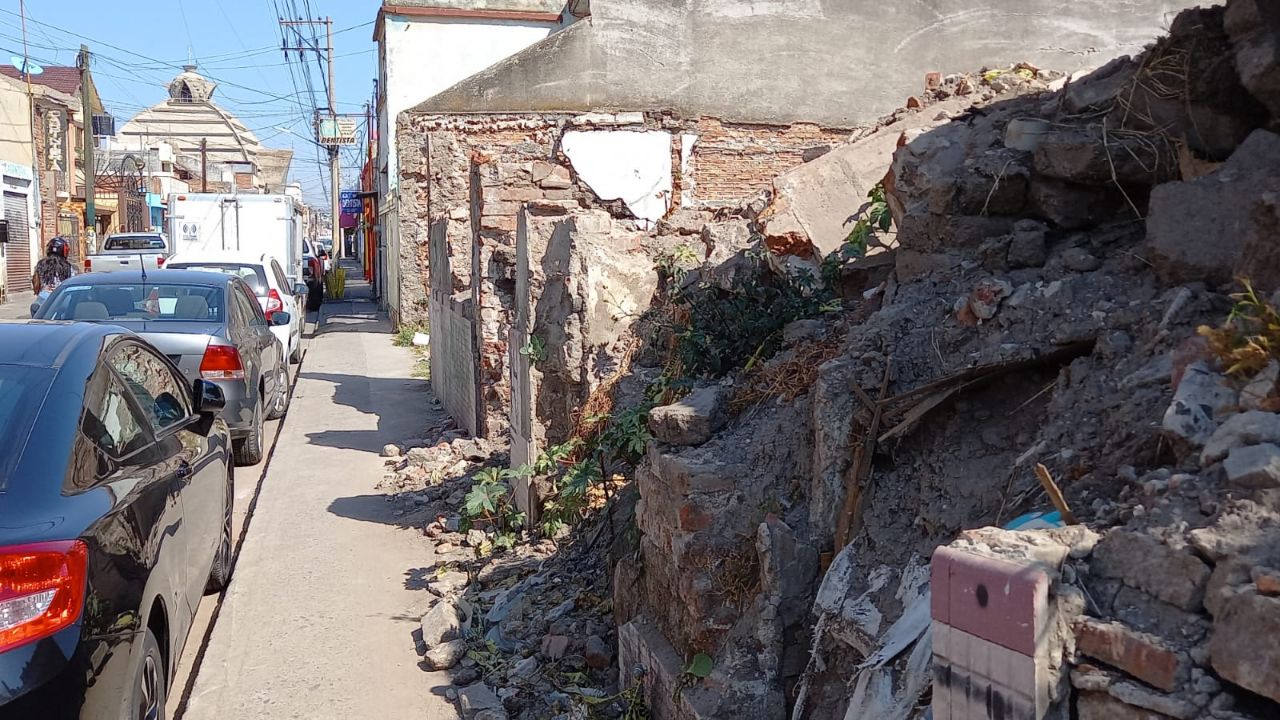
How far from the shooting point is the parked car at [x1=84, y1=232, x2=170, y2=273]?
73.6 feet

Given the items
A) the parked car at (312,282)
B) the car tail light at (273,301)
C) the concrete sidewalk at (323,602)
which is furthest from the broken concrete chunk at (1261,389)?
the parked car at (312,282)

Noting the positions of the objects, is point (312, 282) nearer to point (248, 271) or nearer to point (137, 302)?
point (248, 271)

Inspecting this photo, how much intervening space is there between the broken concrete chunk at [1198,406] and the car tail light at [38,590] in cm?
298

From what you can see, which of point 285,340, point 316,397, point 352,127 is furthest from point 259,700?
point 352,127

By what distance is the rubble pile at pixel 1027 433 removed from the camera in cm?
231

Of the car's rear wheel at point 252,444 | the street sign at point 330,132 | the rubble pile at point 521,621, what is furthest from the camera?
the street sign at point 330,132

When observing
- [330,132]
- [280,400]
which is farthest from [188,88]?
[280,400]

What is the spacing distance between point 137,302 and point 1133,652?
878cm

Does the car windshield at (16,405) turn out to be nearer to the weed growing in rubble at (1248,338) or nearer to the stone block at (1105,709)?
the stone block at (1105,709)

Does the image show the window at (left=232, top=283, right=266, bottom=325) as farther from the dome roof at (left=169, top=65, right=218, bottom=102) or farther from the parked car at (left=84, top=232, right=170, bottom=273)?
the dome roof at (left=169, top=65, right=218, bottom=102)

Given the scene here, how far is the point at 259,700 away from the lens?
495cm

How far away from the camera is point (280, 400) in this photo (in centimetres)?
1205

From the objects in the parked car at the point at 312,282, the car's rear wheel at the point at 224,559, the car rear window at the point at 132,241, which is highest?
the car rear window at the point at 132,241

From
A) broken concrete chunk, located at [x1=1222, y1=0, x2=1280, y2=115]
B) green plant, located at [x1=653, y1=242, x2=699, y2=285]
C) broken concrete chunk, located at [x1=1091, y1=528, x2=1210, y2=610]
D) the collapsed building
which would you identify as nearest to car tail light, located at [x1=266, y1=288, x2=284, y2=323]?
green plant, located at [x1=653, y1=242, x2=699, y2=285]
